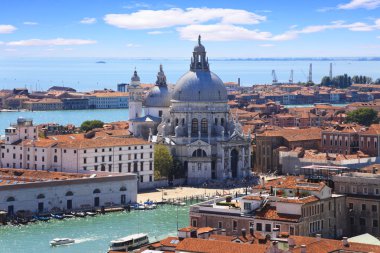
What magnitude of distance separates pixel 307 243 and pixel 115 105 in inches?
5030

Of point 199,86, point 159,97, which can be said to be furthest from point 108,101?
point 199,86

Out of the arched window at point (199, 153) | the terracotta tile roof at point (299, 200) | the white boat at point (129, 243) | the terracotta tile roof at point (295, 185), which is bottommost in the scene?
the white boat at point (129, 243)

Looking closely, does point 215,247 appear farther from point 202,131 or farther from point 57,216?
point 202,131

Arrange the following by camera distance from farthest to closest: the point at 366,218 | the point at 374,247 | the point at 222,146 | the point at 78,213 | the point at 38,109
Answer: the point at 38,109 < the point at 222,146 < the point at 78,213 < the point at 366,218 < the point at 374,247

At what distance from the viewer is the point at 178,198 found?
158 feet

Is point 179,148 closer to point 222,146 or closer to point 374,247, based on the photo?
point 222,146

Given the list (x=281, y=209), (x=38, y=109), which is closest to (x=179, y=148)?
(x=281, y=209)

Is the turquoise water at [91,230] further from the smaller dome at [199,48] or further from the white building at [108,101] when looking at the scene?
the white building at [108,101]

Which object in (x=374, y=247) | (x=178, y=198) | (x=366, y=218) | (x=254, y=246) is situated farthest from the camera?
(x=178, y=198)

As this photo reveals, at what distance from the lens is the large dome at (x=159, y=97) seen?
64875 mm

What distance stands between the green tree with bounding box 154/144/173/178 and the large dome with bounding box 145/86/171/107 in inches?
366

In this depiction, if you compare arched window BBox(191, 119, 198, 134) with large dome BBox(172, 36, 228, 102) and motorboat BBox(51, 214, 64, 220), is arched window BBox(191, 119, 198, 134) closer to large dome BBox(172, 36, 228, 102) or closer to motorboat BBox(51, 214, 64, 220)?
large dome BBox(172, 36, 228, 102)

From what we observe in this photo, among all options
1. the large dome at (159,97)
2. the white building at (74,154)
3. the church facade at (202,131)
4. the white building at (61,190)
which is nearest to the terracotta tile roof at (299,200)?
the white building at (61,190)

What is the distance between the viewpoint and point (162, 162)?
54.8 m
